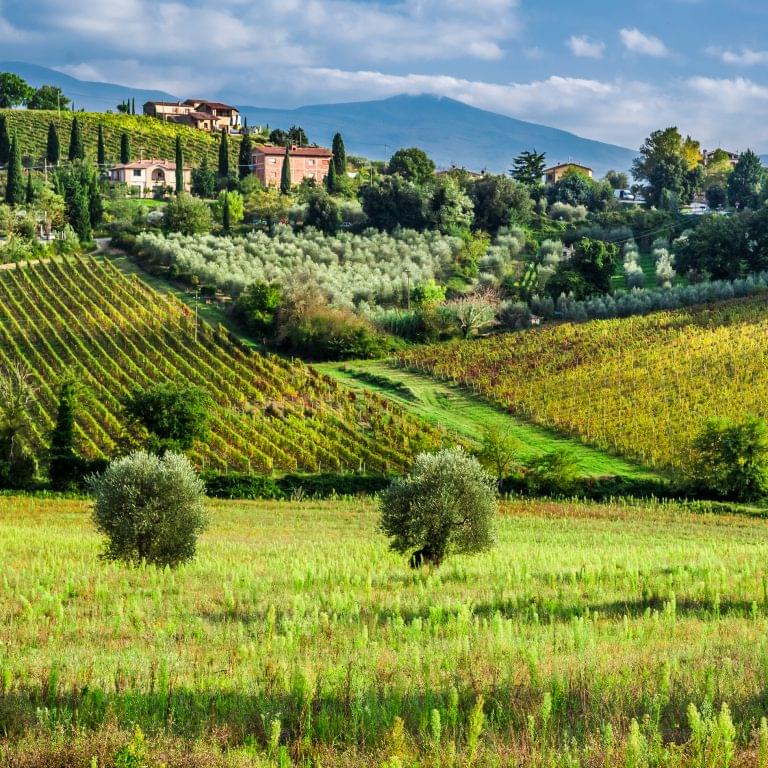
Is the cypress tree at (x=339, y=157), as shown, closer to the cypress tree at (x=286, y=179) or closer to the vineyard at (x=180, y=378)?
the cypress tree at (x=286, y=179)

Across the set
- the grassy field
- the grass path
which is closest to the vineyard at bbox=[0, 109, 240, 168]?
the grass path

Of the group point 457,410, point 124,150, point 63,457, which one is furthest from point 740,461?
point 124,150

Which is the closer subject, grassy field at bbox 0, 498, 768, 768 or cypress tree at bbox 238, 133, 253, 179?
grassy field at bbox 0, 498, 768, 768

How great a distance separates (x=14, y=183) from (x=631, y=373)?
70664 mm

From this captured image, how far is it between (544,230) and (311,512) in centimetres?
7503

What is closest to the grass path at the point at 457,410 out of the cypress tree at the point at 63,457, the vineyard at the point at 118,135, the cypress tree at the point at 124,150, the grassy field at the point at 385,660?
the cypress tree at the point at 63,457

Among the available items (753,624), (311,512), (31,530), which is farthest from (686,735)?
(311,512)

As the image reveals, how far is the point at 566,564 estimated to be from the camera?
24.3 metres

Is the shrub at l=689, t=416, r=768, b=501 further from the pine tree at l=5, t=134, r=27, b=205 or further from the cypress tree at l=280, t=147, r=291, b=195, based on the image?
the cypress tree at l=280, t=147, r=291, b=195

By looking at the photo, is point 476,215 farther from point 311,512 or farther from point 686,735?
point 686,735

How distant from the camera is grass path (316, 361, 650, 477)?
48.1 meters

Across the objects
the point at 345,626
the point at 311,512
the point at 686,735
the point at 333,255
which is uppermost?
the point at 333,255

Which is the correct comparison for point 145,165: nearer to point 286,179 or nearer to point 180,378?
point 286,179

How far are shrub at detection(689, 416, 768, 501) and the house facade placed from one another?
100067mm
